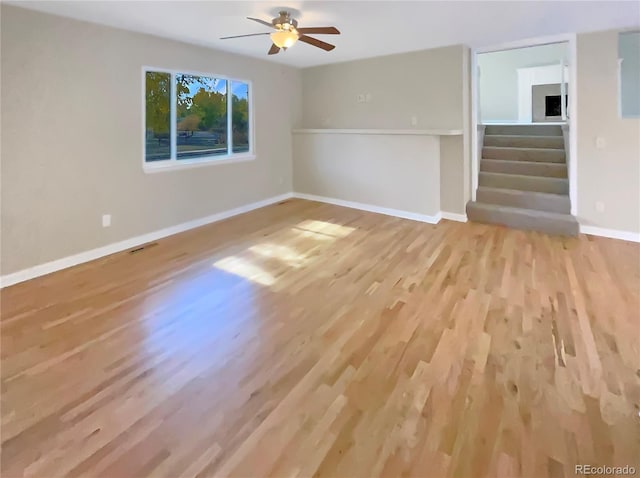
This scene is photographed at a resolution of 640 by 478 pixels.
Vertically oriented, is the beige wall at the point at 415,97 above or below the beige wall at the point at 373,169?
above

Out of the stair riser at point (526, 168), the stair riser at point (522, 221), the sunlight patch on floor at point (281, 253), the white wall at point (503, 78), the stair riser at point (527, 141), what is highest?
the white wall at point (503, 78)

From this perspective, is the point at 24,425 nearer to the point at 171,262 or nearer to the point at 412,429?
the point at 412,429

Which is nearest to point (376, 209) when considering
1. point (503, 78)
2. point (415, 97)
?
point (415, 97)

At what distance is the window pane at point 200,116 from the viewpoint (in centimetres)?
504

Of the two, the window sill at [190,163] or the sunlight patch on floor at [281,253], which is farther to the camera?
the window sill at [190,163]

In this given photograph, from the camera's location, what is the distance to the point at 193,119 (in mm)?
5234

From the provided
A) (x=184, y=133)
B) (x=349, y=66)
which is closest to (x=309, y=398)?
(x=184, y=133)

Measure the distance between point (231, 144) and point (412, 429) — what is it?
496cm

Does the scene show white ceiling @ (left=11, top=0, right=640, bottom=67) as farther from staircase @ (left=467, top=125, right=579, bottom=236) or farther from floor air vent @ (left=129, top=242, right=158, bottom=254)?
floor air vent @ (left=129, top=242, right=158, bottom=254)

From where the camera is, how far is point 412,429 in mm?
1773

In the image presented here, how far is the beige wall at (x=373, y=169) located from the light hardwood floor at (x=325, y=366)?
1.65m

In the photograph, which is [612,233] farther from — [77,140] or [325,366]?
[77,140]

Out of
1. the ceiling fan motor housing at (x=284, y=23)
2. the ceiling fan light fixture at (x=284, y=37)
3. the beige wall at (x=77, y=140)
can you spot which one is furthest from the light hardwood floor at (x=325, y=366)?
the ceiling fan motor housing at (x=284, y=23)

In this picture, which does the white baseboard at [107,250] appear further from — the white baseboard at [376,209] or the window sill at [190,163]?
the white baseboard at [376,209]
